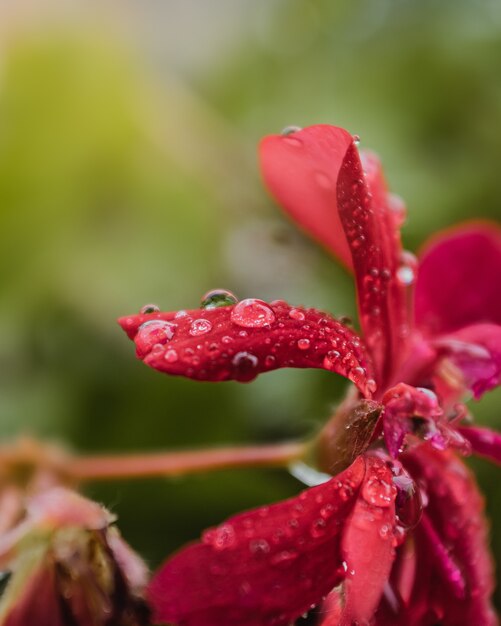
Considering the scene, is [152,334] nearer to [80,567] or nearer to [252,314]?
[252,314]

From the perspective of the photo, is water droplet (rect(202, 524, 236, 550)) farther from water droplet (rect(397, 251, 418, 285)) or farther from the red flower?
water droplet (rect(397, 251, 418, 285))

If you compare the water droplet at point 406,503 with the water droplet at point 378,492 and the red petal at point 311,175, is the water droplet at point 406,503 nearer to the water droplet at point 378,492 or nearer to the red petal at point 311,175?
the water droplet at point 378,492

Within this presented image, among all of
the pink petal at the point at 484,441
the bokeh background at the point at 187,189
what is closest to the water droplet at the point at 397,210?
the pink petal at the point at 484,441

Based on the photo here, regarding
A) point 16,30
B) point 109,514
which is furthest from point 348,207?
point 16,30

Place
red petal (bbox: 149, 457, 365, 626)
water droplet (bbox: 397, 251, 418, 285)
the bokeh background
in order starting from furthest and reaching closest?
1. the bokeh background
2. water droplet (bbox: 397, 251, 418, 285)
3. red petal (bbox: 149, 457, 365, 626)

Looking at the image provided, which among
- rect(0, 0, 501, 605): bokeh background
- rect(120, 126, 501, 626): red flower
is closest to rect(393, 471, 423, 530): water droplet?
rect(120, 126, 501, 626): red flower

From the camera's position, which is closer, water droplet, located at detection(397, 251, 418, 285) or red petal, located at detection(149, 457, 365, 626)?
red petal, located at detection(149, 457, 365, 626)

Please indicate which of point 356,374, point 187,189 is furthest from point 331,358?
point 187,189

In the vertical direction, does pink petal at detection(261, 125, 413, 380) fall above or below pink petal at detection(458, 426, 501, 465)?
above
